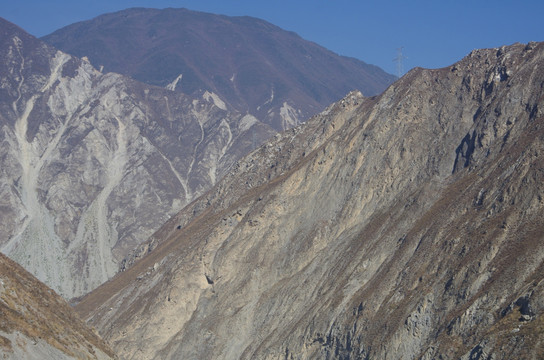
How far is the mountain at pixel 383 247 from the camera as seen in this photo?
224 feet

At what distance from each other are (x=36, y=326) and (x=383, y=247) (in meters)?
42.5

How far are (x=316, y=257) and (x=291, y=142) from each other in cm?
3646

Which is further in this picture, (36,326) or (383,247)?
(383,247)

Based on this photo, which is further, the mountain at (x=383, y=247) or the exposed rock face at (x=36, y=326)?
the mountain at (x=383, y=247)

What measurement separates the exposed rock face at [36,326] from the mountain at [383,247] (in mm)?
24888

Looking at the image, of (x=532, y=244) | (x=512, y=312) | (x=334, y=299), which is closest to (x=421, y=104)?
(x=334, y=299)

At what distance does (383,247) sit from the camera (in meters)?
84.7

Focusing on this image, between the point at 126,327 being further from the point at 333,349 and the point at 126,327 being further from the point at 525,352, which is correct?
the point at 525,352

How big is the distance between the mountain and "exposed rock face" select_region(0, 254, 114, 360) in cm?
2489

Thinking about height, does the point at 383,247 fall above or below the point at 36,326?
below

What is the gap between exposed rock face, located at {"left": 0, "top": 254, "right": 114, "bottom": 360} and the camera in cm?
4578

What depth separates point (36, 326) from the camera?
4941 cm

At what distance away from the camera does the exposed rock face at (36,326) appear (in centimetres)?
4578

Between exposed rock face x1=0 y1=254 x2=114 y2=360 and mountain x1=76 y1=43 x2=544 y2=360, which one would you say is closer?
exposed rock face x1=0 y1=254 x2=114 y2=360
